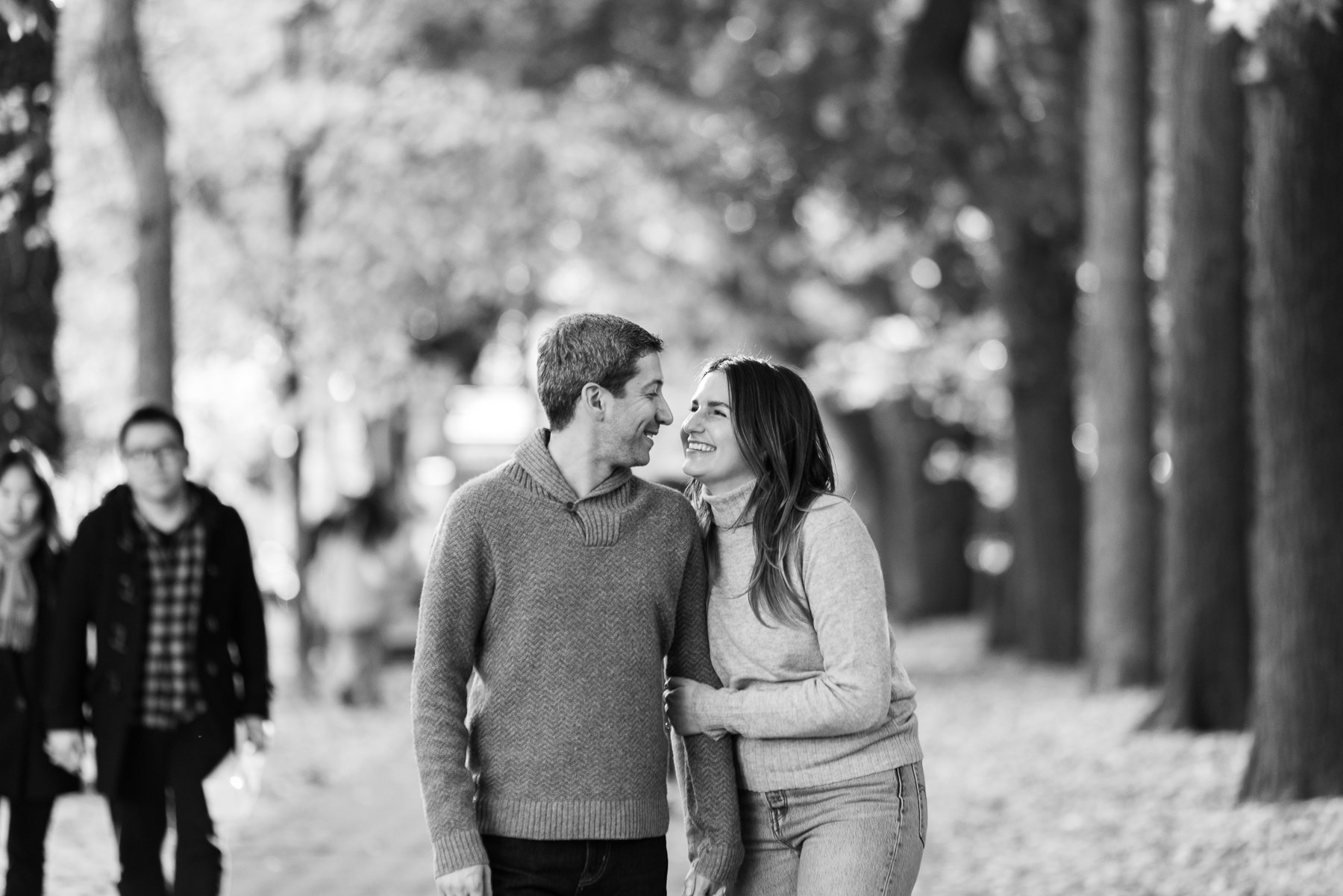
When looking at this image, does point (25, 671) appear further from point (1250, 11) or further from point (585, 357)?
point (1250, 11)

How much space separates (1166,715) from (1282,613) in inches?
146

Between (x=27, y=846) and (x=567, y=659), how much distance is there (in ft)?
11.3

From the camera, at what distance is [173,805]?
6281mm

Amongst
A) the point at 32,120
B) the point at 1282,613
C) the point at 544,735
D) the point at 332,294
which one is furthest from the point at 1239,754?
the point at 332,294

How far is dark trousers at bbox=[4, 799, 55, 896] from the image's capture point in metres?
6.58

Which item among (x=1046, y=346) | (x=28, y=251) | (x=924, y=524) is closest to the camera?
(x=28, y=251)

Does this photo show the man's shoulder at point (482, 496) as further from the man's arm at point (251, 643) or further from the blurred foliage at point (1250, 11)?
the blurred foliage at point (1250, 11)

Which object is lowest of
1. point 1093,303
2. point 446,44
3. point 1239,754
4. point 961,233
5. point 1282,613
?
point 1239,754

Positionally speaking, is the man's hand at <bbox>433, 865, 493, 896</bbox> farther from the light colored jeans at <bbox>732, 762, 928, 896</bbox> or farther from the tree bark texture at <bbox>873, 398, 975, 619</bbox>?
the tree bark texture at <bbox>873, 398, 975, 619</bbox>

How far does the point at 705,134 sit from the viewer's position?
19.1 m

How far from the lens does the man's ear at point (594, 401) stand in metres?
4.07

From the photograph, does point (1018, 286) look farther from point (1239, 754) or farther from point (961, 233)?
point (1239, 754)

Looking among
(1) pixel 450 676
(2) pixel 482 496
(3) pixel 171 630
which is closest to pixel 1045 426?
(3) pixel 171 630

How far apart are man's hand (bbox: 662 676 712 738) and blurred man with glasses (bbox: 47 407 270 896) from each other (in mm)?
2515
